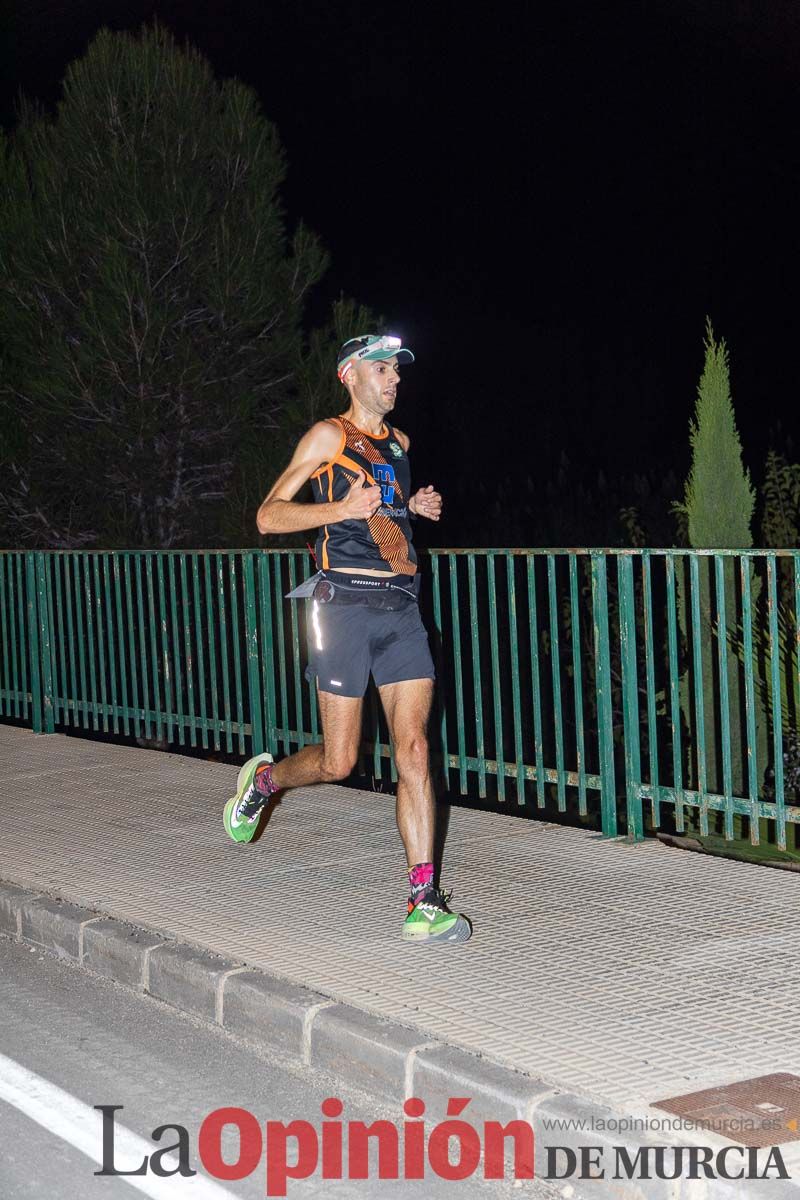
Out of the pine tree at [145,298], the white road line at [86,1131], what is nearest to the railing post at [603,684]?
the white road line at [86,1131]

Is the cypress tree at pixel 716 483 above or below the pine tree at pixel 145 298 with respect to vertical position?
below

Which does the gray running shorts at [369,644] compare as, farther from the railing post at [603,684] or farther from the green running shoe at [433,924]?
the railing post at [603,684]

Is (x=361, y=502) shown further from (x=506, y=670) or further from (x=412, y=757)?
(x=506, y=670)

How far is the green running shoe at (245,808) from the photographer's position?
271 inches

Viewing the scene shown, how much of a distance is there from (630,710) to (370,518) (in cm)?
186

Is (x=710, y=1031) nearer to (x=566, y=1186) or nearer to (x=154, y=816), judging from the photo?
(x=566, y=1186)

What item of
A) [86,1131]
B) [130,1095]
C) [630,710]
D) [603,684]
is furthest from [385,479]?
[86,1131]

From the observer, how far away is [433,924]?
550cm

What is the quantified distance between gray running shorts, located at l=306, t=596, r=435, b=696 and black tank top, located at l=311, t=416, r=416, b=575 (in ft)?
0.52

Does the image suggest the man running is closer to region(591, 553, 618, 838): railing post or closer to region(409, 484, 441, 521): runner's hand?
region(409, 484, 441, 521): runner's hand

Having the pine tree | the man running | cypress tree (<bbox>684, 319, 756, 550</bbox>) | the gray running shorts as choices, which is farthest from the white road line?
the pine tree

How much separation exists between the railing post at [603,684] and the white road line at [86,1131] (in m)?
3.11

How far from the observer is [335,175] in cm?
2584

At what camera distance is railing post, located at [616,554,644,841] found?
709 cm
